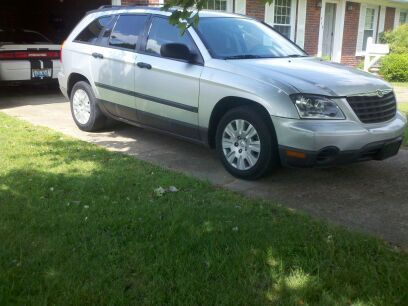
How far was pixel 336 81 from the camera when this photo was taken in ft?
16.0

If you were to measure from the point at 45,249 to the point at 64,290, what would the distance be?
0.59m

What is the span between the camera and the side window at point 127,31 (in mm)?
6336

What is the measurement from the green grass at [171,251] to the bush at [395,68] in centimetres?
1274

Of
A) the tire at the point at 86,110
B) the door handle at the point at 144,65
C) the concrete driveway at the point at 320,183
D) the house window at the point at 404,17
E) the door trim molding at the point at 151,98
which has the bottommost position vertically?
the concrete driveway at the point at 320,183

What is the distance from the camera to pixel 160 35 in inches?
238

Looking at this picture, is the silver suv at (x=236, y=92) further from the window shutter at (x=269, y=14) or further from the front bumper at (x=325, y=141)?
the window shutter at (x=269, y=14)

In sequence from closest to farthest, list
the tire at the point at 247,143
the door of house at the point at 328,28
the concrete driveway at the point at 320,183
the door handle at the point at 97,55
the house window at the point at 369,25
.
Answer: the concrete driveway at the point at 320,183 → the tire at the point at 247,143 → the door handle at the point at 97,55 → the door of house at the point at 328,28 → the house window at the point at 369,25

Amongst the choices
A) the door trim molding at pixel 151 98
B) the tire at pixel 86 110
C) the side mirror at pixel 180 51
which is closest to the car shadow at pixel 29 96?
the tire at pixel 86 110

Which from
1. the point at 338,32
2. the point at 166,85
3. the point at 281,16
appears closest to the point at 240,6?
the point at 281,16

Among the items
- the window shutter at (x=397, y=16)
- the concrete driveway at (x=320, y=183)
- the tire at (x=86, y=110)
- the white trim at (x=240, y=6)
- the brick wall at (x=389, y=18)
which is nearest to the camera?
the concrete driveway at (x=320, y=183)

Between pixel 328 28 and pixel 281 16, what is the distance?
330cm

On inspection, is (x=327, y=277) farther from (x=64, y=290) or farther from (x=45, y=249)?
(x=45, y=249)

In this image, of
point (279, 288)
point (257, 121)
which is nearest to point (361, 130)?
point (257, 121)

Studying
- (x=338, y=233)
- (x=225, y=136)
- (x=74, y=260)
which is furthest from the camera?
(x=225, y=136)
